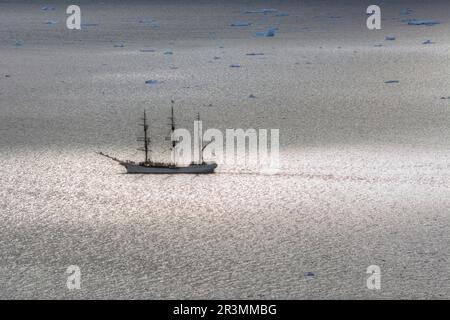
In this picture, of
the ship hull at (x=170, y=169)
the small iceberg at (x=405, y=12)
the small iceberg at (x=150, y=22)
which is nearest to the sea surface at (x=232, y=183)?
the ship hull at (x=170, y=169)

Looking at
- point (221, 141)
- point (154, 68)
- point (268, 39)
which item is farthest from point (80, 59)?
point (221, 141)

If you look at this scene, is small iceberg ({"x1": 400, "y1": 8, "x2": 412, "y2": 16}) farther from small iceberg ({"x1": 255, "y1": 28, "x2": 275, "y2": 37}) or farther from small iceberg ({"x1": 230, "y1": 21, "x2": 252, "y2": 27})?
small iceberg ({"x1": 255, "y1": 28, "x2": 275, "y2": 37})

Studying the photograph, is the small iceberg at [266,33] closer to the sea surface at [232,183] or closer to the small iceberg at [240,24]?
the small iceberg at [240,24]

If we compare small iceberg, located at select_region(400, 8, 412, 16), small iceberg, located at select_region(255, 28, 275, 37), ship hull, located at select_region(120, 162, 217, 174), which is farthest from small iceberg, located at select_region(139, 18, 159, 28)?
ship hull, located at select_region(120, 162, 217, 174)

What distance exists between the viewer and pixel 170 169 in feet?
27.1

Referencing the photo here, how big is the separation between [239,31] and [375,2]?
48.9ft

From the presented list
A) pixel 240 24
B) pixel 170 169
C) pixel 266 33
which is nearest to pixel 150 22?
pixel 240 24

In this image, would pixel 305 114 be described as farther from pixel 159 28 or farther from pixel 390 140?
pixel 159 28

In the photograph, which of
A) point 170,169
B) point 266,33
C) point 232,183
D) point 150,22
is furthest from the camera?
point 150,22

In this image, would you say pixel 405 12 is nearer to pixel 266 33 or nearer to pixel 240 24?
pixel 240 24

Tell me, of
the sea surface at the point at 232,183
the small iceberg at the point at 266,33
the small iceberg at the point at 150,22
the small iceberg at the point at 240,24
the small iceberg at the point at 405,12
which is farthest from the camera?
the small iceberg at the point at 405,12

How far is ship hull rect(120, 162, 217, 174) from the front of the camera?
8.25 m

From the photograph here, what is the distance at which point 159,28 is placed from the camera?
81.8 feet

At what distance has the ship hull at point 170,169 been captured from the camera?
825cm
